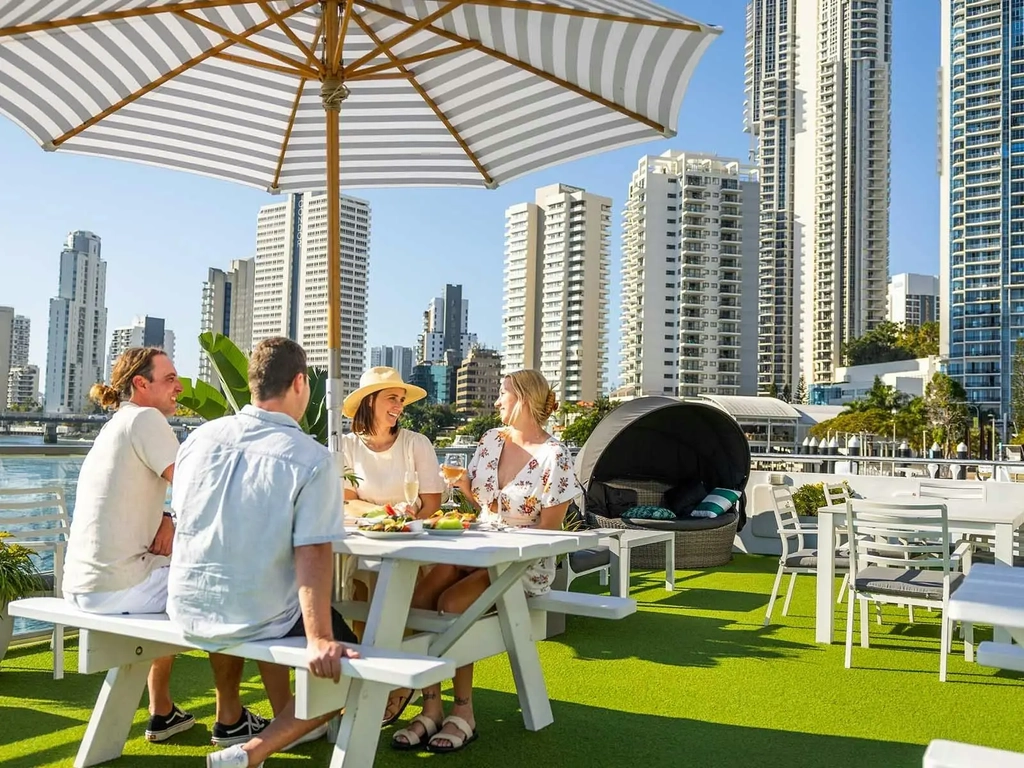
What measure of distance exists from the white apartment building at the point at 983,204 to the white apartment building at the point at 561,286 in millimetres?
44677

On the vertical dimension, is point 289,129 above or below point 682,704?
above

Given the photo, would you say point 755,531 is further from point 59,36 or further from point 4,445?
point 59,36

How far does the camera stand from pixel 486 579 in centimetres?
354

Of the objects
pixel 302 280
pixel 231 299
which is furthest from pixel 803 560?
pixel 231 299

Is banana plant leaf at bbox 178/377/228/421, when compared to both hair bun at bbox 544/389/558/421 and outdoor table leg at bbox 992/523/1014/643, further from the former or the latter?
outdoor table leg at bbox 992/523/1014/643

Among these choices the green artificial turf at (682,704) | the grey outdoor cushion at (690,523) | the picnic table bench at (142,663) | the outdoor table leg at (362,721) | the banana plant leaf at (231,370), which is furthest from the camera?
the grey outdoor cushion at (690,523)

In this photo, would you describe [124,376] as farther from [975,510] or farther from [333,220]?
[975,510]

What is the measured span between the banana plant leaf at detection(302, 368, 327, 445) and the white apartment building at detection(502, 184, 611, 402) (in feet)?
380

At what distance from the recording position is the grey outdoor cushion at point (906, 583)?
183 inches

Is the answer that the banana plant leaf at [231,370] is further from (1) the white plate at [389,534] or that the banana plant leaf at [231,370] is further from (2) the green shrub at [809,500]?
(2) the green shrub at [809,500]

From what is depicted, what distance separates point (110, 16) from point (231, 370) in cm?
257

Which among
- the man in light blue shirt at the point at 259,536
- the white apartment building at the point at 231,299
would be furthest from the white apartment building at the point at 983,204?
the man in light blue shirt at the point at 259,536

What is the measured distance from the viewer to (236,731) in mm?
3318

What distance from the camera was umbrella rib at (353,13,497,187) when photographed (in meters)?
4.33
